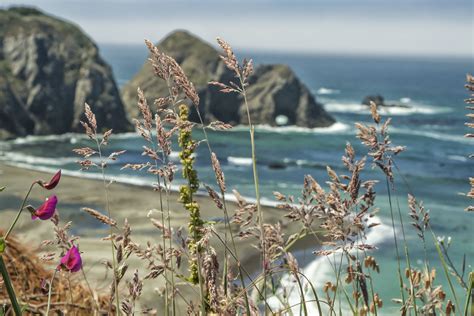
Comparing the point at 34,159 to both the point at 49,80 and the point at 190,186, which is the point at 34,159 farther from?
the point at 190,186

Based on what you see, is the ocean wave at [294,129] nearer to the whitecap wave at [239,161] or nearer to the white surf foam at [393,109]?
the white surf foam at [393,109]

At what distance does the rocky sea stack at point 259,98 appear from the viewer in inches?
2552

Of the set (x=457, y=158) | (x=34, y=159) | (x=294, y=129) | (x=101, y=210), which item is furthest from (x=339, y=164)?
(x=101, y=210)

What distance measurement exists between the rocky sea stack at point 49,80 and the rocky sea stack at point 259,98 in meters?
6.01

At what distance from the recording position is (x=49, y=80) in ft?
190

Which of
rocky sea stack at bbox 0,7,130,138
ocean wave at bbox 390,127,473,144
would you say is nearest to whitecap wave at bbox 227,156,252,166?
rocky sea stack at bbox 0,7,130,138

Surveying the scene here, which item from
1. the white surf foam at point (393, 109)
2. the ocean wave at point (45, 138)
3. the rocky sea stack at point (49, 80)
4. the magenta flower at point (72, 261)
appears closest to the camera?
the magenta flower at point (72, 261)

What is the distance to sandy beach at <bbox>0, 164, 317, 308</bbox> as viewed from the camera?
1491 centimetres

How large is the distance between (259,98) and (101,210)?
1799 inches

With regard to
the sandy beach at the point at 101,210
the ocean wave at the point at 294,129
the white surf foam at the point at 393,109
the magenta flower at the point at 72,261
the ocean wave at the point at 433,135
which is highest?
the magenta flower at the point at 72,261

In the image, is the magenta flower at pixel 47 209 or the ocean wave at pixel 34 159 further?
the ocean wave at pixel 34 159

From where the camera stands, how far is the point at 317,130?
63000mm

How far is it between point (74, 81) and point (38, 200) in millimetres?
38825

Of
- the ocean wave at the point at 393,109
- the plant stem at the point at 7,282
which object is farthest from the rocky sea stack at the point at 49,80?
the plant stem at the point at 7,282
